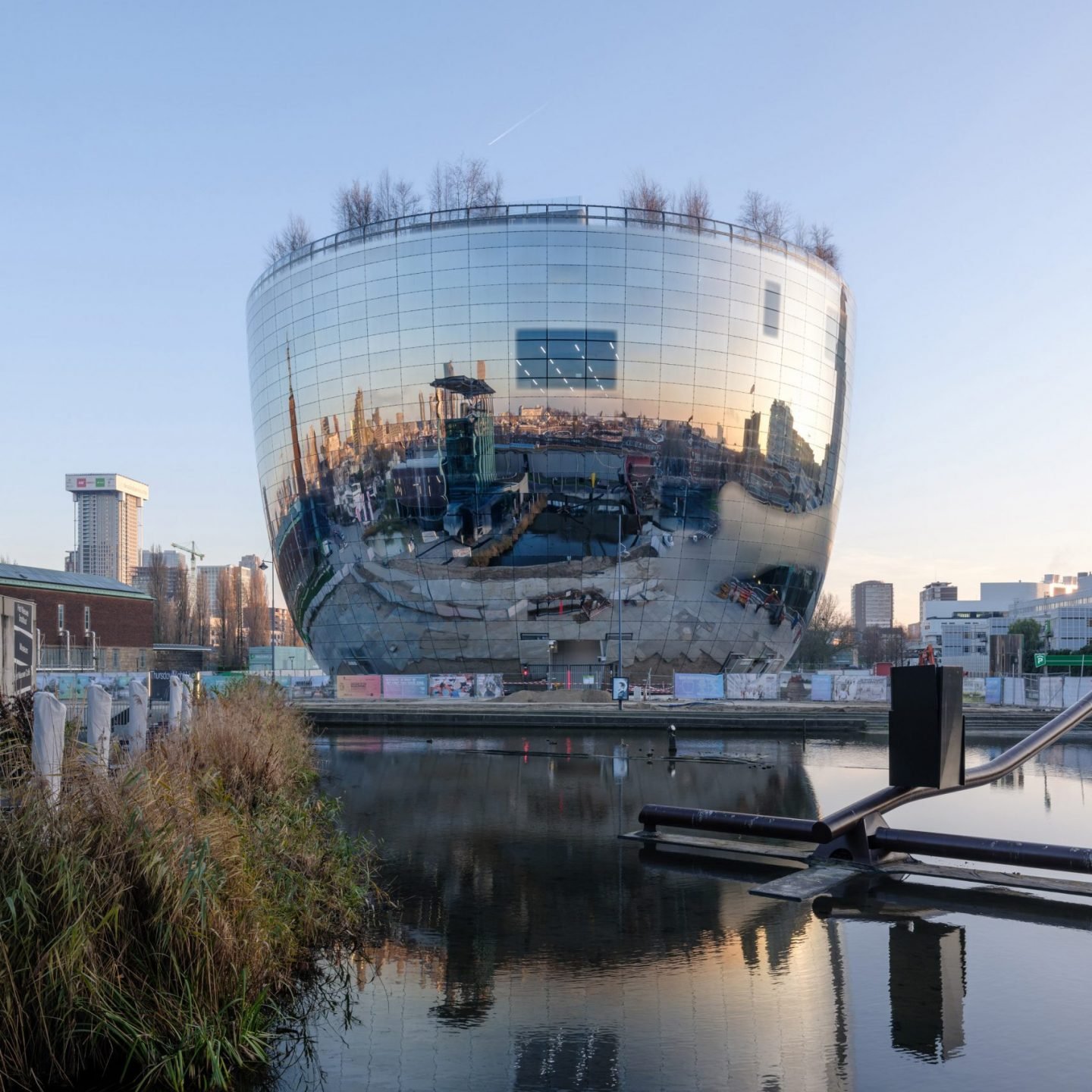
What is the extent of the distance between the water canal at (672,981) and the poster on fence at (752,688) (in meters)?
35.0

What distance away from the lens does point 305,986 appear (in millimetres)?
9188

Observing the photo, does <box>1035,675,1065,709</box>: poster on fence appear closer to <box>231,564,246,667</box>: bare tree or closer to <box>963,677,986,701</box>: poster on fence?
<box>963,677,986,701</box>: poster on fence

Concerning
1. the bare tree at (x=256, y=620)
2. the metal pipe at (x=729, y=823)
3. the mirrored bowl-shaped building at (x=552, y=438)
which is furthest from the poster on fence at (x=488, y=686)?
the bare tree at (x=256, y=620)

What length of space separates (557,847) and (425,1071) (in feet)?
26.7

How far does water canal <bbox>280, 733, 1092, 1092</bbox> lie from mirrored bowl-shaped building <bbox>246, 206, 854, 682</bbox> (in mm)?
41828

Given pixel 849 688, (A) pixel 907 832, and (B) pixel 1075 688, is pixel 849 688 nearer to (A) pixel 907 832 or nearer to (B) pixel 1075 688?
(B) pixel 1075 688

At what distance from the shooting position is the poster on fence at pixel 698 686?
53031 mm

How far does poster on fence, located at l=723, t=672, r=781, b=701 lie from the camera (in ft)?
172

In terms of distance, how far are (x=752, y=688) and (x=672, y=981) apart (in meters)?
44.6

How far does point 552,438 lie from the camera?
58219 millimetres

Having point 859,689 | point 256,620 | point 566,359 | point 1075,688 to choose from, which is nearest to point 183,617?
point 256,620

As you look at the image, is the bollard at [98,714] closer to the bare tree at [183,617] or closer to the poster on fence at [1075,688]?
the poster on fence at [1075,688]

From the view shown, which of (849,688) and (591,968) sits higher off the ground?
(591,968)

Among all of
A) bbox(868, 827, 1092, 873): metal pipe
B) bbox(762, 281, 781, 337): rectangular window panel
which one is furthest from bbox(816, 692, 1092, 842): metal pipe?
bbox(762, 281, 781, 337): rectangular window panel
